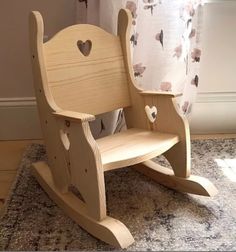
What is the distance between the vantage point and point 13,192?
1.04 meters

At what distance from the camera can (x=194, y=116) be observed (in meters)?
1.53

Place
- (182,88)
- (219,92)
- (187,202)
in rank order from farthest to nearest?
1. (219,92)
2. (182,88)
3. (187,202)

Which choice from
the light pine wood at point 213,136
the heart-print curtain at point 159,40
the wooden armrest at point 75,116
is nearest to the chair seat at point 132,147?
the wooden armrest at point 75,116

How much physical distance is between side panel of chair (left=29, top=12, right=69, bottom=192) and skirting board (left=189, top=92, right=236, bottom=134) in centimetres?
73

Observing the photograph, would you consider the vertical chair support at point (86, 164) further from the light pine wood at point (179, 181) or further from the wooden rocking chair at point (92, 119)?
the light pine wood at point (179, 181)

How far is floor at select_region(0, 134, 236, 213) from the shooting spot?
1096 mm

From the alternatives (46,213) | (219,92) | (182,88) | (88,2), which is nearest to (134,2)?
(88,2)

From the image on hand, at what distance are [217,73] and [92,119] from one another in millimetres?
879

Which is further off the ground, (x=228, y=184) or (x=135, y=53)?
(x=135, y=53)

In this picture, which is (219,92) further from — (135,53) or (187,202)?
(187,202)

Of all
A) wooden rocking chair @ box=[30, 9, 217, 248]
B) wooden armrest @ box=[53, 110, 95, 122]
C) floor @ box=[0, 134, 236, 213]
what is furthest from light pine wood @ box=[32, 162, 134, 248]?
wooden armrest @ box=[53, 110, 95, 122]

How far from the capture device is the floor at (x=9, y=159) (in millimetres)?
1096

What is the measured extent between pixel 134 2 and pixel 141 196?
693 millimetres

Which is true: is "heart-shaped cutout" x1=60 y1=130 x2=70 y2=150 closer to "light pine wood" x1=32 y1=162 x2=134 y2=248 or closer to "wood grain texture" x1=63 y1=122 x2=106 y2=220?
"wood grain texture" x1=63 y1=122 x2=106 y2=220
